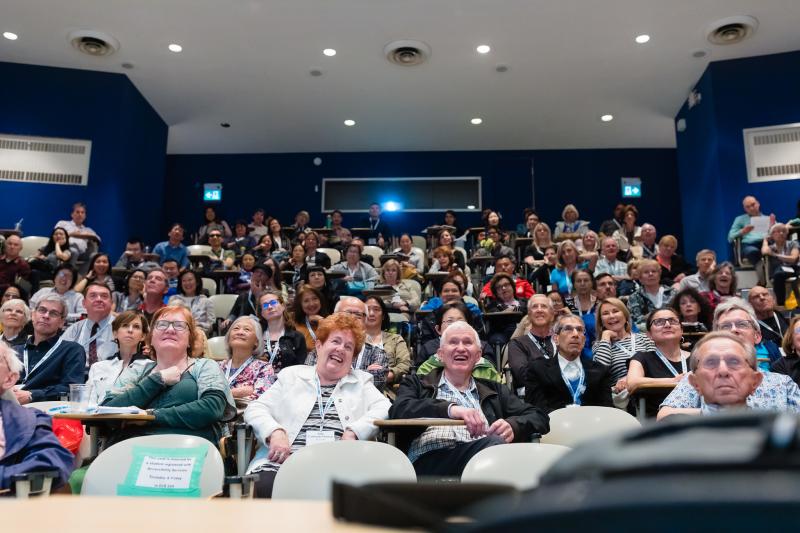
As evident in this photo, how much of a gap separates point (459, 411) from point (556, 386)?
43.8 inches

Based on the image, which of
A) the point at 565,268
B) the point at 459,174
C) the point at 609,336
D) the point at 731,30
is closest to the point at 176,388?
the point at 609,336

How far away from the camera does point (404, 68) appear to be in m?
8.63

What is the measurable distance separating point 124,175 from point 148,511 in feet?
29.4

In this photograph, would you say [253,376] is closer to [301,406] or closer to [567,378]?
[301,406]

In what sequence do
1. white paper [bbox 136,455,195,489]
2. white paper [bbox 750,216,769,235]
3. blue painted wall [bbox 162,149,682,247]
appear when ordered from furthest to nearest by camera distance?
blue painted wall [bbox 162,149,682,247] → white paper [bbox 750,216,769,235] → white paper [bbox 136,455,195,489]

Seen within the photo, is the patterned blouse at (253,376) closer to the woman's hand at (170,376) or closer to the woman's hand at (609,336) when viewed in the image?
the woman's hand at (170,376)

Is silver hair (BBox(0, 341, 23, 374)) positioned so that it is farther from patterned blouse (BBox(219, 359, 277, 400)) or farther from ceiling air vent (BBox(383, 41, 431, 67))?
ceiling air vent (BBox(383, 41, 431, 67))

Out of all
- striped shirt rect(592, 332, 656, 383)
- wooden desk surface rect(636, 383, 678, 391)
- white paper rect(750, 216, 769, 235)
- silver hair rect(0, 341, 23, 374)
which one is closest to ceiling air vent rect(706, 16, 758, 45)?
white paper rect(750, 216, 769, 235)

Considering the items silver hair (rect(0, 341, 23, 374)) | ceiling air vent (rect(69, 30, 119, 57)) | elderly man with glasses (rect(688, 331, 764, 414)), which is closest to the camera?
elderly man with glasses (rect(688, 331, 764, 414))

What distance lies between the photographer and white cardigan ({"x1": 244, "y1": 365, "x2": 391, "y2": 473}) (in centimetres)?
262

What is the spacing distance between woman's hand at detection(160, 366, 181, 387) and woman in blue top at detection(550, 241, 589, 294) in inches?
176

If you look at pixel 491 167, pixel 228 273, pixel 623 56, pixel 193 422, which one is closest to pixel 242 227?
pixel 228 273

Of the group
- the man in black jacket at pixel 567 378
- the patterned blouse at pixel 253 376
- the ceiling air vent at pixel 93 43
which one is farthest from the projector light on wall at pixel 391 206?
the man in black jacket at pixel 567 378

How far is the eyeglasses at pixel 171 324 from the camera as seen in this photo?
2.90 m
